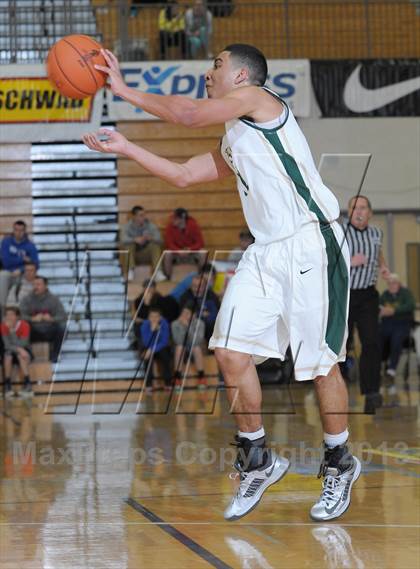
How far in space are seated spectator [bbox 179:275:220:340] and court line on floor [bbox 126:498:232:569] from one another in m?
7.78

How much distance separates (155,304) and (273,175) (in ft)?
28.5

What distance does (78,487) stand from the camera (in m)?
6.03

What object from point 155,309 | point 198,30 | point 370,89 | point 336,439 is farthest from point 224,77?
point 370,89

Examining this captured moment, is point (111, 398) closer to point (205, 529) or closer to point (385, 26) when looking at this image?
point (205, 529)

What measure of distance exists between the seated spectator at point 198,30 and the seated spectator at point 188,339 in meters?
5.45

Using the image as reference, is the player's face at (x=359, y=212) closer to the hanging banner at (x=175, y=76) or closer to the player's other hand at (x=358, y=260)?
the player's other hand at (x=358, y=260)

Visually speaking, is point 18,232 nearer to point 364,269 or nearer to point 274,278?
point 364,269

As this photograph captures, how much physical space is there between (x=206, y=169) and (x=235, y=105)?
29.2 inches

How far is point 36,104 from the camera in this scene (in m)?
16.3

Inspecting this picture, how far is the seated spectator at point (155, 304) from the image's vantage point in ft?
43.8

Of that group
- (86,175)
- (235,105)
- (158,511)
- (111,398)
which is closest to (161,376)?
(111,398)

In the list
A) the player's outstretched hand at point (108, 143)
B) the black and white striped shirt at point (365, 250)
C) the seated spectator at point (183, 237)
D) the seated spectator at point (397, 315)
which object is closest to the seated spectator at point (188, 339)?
the seated spectator at point (183, 237)

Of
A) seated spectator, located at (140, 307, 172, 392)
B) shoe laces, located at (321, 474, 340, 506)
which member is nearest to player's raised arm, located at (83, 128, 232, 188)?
shoe laces, located at (321, 474, 340, 506)

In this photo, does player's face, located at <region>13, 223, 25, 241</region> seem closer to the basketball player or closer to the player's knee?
the basketball player
